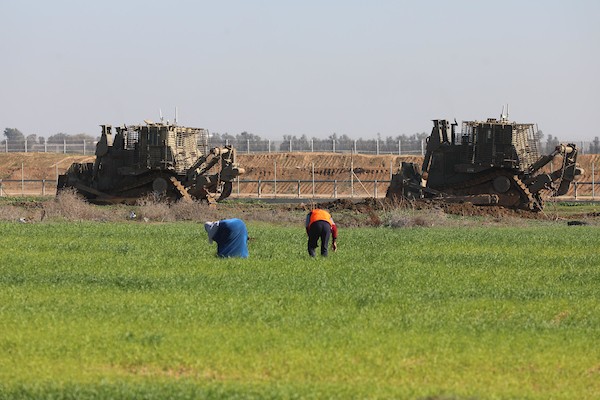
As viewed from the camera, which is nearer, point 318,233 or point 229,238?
point 318,233

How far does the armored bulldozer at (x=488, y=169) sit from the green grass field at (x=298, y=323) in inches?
684

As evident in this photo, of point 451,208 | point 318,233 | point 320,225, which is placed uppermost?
point 320,225

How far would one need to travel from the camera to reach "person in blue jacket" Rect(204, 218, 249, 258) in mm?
23984

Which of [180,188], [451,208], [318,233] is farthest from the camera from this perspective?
[180,188]

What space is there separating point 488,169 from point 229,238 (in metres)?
22.0

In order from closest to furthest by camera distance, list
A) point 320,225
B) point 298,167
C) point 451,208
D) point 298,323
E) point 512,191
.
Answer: point 298,323 → point 320,225 → point 451,208 → point 512,191 → point 298,167

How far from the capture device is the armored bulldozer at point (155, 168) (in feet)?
153

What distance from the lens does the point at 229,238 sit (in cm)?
2445

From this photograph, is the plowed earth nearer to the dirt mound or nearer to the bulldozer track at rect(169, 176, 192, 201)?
the bulldozer track at rect(169, 176, 192, 201)

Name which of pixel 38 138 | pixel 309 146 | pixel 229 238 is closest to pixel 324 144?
pixel 309 146

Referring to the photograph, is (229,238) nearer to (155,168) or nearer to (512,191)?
(512,191)

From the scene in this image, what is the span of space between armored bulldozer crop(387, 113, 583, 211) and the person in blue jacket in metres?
20.9

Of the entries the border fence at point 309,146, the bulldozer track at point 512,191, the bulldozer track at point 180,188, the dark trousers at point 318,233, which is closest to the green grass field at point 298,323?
the dark trousers at point 318,233

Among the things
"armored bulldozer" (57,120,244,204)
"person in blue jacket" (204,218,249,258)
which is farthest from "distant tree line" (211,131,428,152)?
"person in blue jacket" (204,218,249,258)
